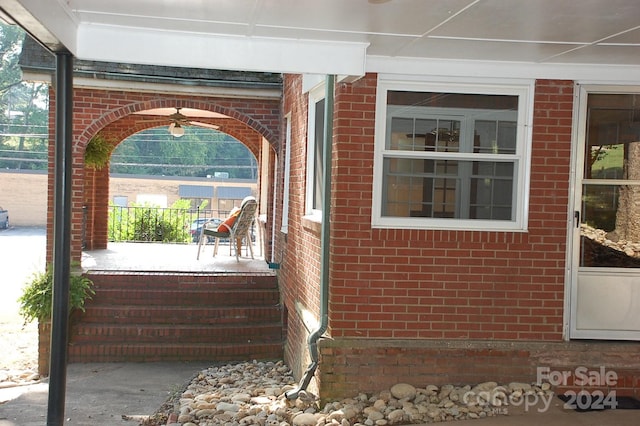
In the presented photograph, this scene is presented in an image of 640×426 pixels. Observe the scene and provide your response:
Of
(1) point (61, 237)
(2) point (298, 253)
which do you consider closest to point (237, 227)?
(2) point (298, 253)

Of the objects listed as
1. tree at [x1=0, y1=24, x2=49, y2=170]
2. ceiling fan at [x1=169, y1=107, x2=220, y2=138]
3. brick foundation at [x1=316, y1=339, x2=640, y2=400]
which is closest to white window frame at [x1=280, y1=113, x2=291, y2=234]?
ceiling fan at [x1=169, y1=107, x2=220, y2=138]

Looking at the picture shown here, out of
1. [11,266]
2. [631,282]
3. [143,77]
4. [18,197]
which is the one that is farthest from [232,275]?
[18,197]

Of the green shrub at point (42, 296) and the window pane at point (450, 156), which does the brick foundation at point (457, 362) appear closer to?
the window pane at point (450, 156)

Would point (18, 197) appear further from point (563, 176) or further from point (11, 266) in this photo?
point (563, 176)

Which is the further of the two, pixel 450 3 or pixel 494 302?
pixel 494 302

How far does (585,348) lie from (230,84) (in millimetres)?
6408

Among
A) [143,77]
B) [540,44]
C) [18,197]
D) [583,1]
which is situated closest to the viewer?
[583,1]

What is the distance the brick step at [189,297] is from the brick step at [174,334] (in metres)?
0.47

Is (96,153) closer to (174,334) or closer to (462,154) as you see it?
(174,334)

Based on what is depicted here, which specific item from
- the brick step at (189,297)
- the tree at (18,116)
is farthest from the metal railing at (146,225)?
the tree at (18,116)

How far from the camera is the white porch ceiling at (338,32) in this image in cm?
440

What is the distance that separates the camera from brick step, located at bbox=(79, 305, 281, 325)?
9859 mm

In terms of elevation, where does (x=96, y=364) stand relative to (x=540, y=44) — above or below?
below

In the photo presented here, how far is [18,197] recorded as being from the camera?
1537 inches
